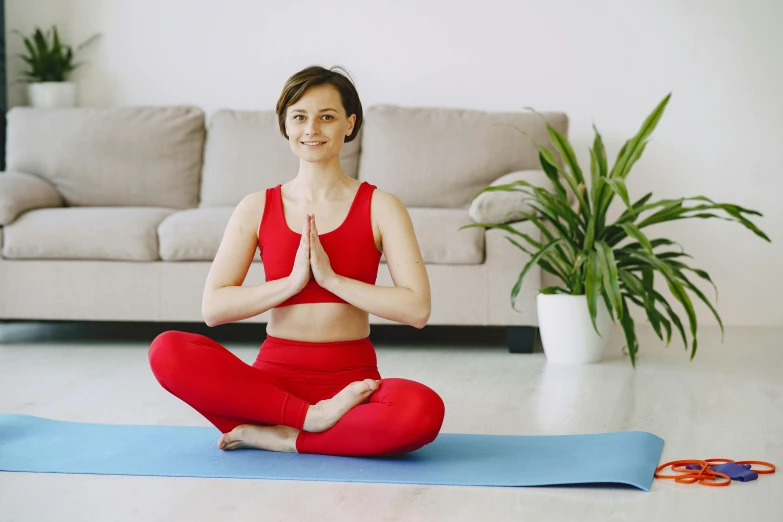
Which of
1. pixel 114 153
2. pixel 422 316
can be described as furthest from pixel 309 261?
pixel 114 153

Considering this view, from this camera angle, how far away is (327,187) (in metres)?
2.25

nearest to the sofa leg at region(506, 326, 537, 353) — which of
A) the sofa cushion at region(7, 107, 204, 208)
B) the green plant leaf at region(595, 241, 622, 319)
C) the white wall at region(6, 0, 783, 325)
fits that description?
the green plant leaf at region(595, 241, 622, 319)

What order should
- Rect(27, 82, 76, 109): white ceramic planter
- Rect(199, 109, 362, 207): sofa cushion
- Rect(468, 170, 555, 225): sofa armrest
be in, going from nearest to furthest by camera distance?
Rect(468, 170, 555, 225): sofa armrest
Rect(199, 109, 362, 207): sofa cushion
Rect(27, 82, 76, 109): white ceramic planter

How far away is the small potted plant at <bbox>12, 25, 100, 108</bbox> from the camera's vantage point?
15.8 feet

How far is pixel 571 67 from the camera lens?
4.70 m

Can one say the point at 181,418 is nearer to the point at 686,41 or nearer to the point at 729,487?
the point at 729,487

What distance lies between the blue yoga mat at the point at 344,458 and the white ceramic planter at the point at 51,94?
272 cm

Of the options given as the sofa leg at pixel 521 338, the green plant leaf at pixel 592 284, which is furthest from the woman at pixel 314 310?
the sofa leg at pixel 521 338

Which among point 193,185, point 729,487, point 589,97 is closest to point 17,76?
point 193,185

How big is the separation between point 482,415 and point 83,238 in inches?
74.4

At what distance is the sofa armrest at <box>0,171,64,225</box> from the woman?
1.99 metres

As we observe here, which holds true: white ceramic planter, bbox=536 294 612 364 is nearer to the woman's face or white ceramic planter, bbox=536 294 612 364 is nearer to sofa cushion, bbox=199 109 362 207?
sofa cushion, bbox=199 109 362 207

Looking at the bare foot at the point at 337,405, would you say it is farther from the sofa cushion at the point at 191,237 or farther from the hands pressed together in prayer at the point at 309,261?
the sofa cushion at the point at 191,237

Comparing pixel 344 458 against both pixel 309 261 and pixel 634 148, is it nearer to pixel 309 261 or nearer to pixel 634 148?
pixel 309 261
